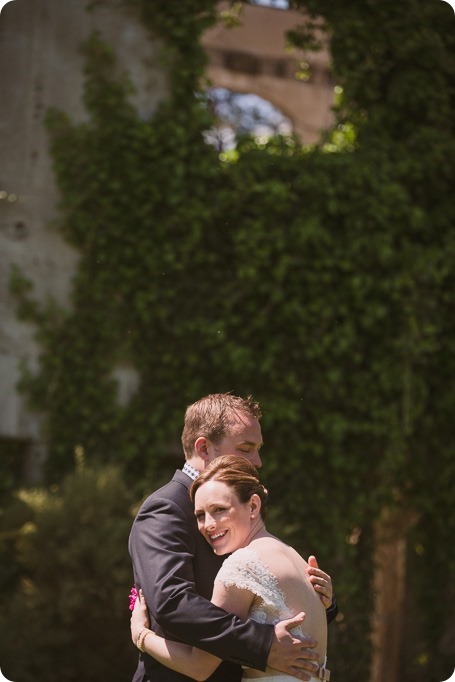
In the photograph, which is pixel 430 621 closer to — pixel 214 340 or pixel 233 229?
pixel 214 340

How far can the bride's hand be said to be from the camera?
2791mm

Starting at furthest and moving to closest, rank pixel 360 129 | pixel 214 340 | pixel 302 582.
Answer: pixel 360 129 → pixel 214 340 → pixel 302 582

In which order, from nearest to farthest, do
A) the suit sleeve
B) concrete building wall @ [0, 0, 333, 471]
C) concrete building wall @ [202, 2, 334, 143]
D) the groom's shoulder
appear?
the suit sleeve < the groom's shoulder < concrete building wall @ [0, 0, 333, 471] < concrete building wall @ [202, 2, 334, 143]

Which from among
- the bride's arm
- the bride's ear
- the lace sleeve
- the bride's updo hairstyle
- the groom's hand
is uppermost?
the bride's updo hairstyle

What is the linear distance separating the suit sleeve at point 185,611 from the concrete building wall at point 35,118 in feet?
17.5

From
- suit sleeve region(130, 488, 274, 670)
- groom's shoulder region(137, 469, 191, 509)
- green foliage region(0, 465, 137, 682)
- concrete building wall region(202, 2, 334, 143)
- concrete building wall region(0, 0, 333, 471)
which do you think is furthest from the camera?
concrete building wall region(202, 2, 334, 143)

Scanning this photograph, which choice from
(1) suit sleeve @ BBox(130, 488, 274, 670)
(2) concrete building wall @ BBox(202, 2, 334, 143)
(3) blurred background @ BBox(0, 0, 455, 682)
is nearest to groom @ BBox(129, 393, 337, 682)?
(1) suit sleeve @ BBox(130, 488, 274, 670)

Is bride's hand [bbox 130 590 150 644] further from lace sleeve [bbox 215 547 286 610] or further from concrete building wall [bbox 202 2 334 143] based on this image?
concrete building wall [bbox 202 2 334 143]

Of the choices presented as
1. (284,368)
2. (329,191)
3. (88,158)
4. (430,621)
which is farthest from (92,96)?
(430,621)

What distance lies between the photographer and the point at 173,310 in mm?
8148

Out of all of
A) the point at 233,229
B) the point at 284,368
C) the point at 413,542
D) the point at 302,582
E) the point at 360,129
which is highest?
the point at 302,582

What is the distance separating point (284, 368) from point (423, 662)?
328cm

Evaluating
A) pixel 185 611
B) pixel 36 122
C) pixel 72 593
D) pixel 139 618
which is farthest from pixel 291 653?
pixel 36 122

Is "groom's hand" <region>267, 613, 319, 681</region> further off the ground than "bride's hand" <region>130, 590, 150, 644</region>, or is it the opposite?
"groom's hand" <region>267, 613, 319, 681</region>
